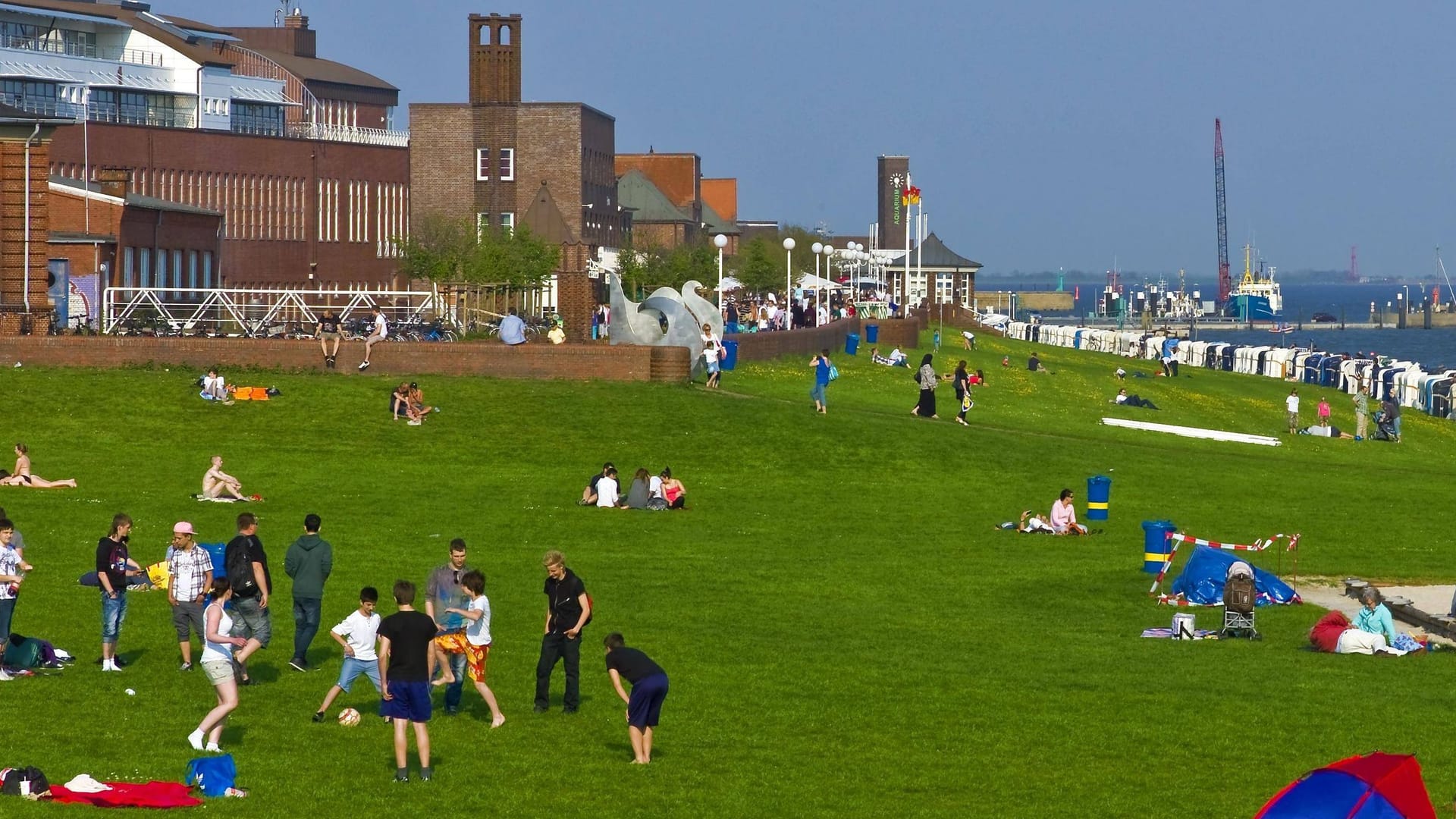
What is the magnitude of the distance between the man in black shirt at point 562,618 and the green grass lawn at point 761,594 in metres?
0.48

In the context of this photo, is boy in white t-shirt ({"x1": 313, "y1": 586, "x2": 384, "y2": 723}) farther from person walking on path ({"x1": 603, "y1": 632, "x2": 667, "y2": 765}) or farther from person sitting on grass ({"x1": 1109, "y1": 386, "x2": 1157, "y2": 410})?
person sitting on grass ({"x1": 1109, "y1": 386, "x2": 1157, "y2": 410})

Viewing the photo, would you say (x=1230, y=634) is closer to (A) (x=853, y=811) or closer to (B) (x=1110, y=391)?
(A) (x=853, y=811)

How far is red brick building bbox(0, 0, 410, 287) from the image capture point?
358 feet

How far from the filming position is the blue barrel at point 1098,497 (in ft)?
118

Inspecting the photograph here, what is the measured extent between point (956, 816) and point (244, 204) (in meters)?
103

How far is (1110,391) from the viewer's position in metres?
65.1

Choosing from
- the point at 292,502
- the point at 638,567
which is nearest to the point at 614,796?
the point at 638,567

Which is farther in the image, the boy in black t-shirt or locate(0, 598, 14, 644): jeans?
locate(0, 598, 14, 644): jeans

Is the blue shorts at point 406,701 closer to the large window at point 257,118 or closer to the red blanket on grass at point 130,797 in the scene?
the red blanket on grass at point 130,797

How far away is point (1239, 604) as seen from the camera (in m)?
24.7

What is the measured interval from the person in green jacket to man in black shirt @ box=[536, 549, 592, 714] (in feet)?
8.73

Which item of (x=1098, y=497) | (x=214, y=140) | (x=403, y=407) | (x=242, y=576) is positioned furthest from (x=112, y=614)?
(x=214, y=140)

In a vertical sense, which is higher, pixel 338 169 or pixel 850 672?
pixel 338 169

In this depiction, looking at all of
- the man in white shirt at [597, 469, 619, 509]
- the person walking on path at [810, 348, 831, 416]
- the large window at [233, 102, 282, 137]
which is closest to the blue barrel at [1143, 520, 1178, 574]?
the man in white shirt at [597, 469, 619, 509]
